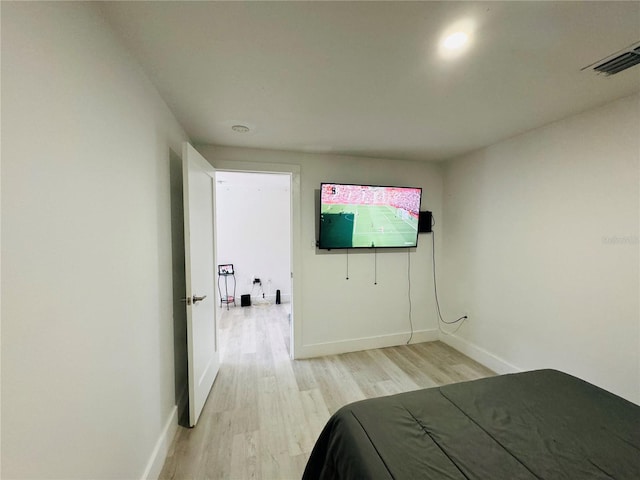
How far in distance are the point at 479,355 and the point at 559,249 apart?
1396 mm

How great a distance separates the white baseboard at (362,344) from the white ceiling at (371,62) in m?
2.32

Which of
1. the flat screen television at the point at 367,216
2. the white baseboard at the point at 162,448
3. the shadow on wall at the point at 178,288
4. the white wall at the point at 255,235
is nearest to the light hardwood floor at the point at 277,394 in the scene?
the white baseboard at the point at 162,448

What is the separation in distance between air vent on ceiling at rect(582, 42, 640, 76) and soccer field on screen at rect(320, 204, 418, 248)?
5.95ft

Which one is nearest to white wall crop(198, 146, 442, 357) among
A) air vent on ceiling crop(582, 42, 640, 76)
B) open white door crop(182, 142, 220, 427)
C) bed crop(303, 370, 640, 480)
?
open white door crop(182, 142, 220, 427)

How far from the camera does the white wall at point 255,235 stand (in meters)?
5.12

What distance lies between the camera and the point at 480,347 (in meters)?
2.79

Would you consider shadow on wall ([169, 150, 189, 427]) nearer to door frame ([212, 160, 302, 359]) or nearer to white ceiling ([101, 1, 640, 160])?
white ceiling ([101, 1, 640, 160])

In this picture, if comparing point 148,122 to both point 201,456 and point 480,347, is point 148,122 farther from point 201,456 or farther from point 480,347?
point 480,347

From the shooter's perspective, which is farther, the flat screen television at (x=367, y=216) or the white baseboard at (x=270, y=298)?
the white baseboard at (x=270, y=298)

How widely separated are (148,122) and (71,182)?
80cm

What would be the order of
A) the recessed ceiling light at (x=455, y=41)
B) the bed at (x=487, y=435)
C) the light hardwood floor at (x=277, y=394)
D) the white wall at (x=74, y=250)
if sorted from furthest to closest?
the light hardwood floor at (x=277, y=394) < the recessed ceiling light at (x=455, y=41) < the bed at (x=487, y=435) < the white wall at (x=74, y=250)

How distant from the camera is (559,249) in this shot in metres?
2.08

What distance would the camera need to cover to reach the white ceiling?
40.1 inches

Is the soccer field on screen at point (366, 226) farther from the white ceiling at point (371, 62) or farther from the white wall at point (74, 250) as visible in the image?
the white wall at point (74, 250)
